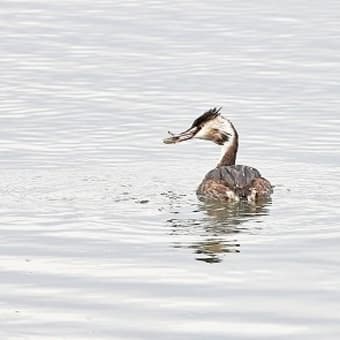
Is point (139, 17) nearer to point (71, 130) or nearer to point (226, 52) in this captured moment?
point (226, 52)

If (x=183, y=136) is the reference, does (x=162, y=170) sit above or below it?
below

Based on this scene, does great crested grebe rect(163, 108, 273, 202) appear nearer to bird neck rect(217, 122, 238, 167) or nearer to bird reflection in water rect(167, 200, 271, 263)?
bird reflection in water rect(167, 200, 271, 263)

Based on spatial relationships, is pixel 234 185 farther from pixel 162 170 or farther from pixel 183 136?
pixel 183 136

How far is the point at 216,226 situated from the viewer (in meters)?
13.7

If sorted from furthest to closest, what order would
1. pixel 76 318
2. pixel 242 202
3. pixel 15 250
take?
pixel 242 202, pixel 15 250, pixel 76 318

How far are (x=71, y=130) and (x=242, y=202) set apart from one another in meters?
4.17

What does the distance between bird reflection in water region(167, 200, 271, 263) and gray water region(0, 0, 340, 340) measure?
A: 3 cm

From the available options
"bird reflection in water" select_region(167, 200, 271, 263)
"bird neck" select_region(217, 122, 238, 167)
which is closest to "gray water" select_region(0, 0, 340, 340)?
"bird reflection in water" select_region(167, 200, 271, 263)

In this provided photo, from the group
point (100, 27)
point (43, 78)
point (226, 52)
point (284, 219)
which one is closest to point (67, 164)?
point (284, 219)

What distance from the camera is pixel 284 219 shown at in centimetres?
1388

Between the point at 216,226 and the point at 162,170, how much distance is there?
9.55 ft

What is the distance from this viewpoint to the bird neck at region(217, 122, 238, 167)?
1677 centimetres

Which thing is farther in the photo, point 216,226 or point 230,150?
point 230,150

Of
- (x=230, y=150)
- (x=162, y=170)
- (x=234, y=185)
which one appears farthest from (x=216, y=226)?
(x=230, y=150)
